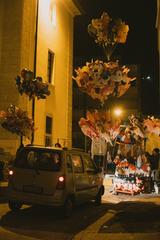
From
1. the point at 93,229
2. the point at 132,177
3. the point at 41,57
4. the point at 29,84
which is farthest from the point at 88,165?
the point at 41,57

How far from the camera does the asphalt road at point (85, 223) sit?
8594 millimetres

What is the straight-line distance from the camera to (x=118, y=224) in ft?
32.9

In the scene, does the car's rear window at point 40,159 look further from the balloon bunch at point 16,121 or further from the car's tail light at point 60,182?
the balloon bunch at point 16,121

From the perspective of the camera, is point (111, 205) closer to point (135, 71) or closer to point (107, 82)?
point (107, 82)

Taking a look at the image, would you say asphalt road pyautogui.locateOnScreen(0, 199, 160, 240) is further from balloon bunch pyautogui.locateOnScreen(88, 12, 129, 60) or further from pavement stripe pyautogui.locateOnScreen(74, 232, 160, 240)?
balloon bunch pyautogui.locateOnScreen(88, 12, 129, 60)

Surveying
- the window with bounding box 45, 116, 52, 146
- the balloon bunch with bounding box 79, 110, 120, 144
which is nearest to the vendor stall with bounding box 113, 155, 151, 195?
the balloon bunch with bounding box 79, 110, 120, 144

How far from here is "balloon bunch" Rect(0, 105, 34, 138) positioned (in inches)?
601

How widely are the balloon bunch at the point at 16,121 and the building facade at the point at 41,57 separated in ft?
6.09

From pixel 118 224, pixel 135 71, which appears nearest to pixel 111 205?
pixel 118 224

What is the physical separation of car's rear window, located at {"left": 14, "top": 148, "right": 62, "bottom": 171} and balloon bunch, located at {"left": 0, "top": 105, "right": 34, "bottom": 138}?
186 inches

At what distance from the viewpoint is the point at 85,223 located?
1007cm

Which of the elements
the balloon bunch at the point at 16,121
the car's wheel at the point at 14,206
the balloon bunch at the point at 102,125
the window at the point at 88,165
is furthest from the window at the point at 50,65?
the car's wheel at the point at 14,206

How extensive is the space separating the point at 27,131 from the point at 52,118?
5.87m

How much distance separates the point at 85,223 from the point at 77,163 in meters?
1.83
